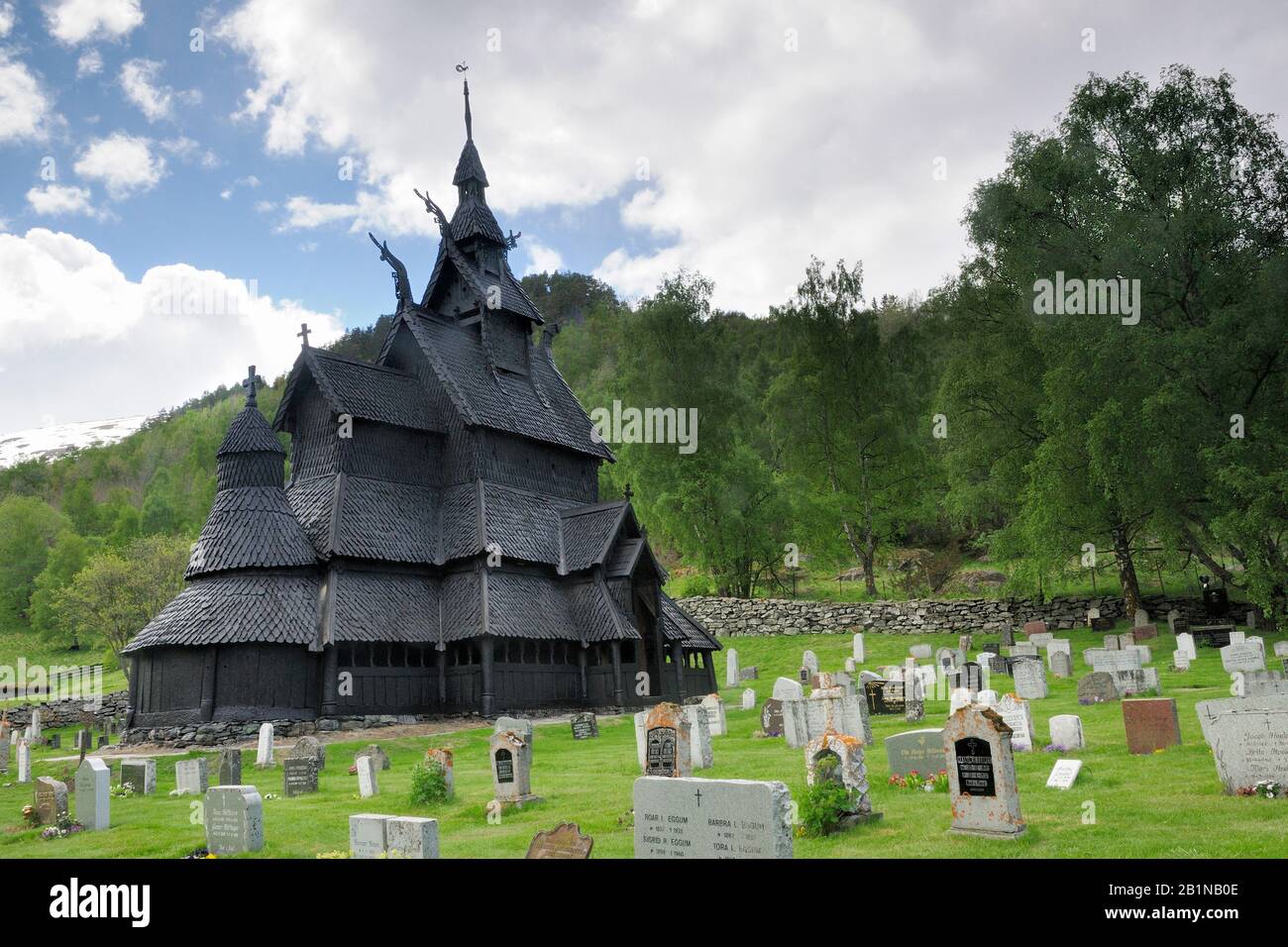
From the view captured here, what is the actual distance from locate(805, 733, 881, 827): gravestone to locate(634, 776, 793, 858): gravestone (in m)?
2.12

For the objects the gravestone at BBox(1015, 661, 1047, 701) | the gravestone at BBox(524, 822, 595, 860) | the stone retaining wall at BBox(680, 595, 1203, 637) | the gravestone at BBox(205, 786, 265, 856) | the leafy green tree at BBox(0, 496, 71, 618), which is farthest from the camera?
the leafy green tree at BBox(0, 496, 71, 618)

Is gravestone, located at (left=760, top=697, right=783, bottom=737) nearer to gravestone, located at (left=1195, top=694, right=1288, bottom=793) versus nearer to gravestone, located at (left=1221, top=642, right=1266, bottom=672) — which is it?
gravestone, located at (left=1195, top=694, right=1288, bottom=793)

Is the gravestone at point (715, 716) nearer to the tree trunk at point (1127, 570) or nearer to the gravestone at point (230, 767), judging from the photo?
the gravestone at point (230, 767)

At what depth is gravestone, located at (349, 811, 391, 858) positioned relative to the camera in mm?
8766

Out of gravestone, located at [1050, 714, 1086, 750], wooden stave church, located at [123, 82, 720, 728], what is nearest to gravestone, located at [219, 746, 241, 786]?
wooden stave church, located at [123, 82, 720, 728]

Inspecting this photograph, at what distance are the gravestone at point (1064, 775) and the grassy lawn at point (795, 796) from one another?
0.52ft

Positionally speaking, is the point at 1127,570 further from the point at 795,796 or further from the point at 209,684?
the point at 209,684

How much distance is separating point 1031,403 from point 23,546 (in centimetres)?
A: 8290

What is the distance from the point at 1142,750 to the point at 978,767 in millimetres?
5420

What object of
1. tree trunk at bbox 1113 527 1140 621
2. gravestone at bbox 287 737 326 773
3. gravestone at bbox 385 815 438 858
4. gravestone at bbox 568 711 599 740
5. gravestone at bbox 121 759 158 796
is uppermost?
tree trunk at bbox 1113 527 1140 621

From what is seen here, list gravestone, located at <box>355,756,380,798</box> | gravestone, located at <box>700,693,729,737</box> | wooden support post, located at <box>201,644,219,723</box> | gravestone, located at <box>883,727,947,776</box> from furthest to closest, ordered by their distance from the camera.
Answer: wooden support post, located at <box>201,644,219,723</box>
gravestone, located at <box>700,693,729,737</box>
gravestone, located at <box>355,756,380,798</box>
gravestone, located at <box>883,727,947,776</box>

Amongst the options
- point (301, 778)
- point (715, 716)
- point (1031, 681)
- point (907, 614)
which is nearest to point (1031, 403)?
point (907, 614)
